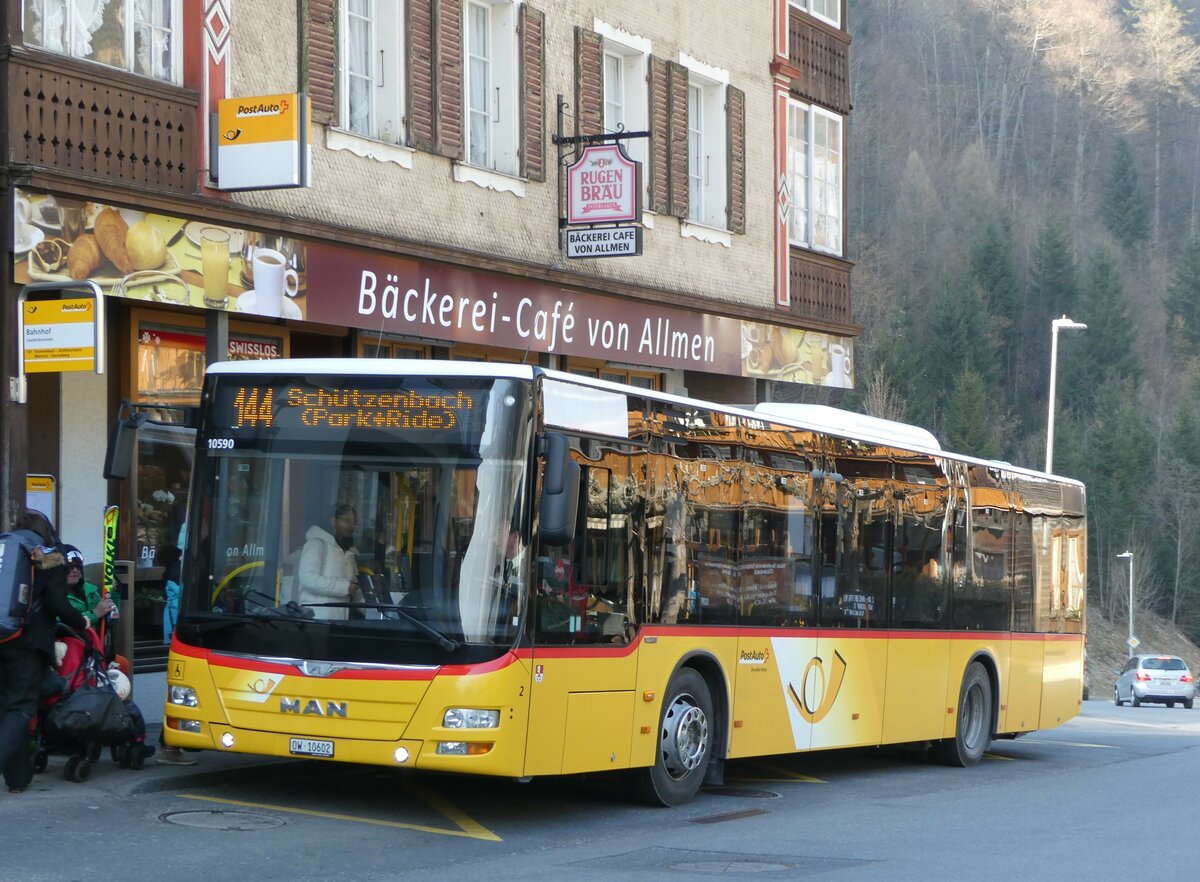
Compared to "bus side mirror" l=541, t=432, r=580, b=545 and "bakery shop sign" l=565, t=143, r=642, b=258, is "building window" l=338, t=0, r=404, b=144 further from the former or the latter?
"bus side mirror" l=541, t=432, r=580, b=545

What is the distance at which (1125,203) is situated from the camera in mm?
101062

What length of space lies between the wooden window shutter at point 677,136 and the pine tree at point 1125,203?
268 ft

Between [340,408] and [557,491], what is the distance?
4.88 feet

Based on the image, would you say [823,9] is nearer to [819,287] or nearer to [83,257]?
[819,287]

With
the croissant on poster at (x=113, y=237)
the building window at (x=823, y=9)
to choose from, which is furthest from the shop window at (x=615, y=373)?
the croissant on poster at (x=113, y=237)

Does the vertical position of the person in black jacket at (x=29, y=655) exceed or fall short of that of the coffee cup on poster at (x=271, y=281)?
it falls short

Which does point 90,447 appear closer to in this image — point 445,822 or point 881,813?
point 445,822

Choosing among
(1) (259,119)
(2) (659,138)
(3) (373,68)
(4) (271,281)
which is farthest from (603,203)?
(1) (259,119)

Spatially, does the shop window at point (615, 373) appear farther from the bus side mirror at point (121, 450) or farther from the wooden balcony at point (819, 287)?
the bus side mirror at point (121, 450)

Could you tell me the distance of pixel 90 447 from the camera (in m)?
15.2

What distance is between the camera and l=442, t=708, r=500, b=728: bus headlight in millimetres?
10289

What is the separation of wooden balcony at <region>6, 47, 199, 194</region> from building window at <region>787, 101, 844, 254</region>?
11623mm

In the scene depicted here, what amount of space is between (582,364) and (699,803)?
967cm

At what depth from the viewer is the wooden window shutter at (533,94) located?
64.1 ft
